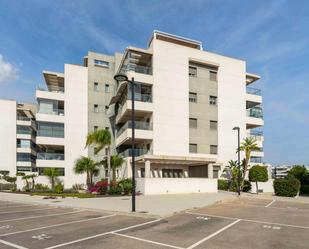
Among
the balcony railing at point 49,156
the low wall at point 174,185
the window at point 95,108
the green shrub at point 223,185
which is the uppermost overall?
the window at point 95,108

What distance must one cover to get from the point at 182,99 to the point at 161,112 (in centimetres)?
369

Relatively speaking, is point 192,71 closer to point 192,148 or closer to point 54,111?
point 192,148

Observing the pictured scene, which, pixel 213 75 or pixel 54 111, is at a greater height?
pixel 213 75

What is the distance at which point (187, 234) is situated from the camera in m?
10.7

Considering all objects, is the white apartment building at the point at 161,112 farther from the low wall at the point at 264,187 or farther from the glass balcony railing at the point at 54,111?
the low wall at the point at 264,187

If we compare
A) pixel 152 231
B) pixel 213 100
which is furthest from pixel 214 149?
pixel 152 231

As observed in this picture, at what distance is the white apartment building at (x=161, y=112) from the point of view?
3378 cm

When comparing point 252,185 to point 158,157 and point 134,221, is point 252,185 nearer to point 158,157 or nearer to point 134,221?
point 158,157

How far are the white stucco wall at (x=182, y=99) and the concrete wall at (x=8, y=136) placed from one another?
34839 millimetres

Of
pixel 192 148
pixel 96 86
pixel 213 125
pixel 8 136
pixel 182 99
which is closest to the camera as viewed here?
pixel 182 99

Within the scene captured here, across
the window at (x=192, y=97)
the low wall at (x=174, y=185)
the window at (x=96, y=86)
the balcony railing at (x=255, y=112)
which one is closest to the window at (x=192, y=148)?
the low wall at (x=174, y=185)

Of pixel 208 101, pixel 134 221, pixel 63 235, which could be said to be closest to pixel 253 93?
pixel 208 101

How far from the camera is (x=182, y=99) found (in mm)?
36688

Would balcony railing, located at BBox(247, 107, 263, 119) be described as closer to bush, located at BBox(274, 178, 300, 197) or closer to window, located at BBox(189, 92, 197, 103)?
window, located at BBox(189, 92, 197, 103)
